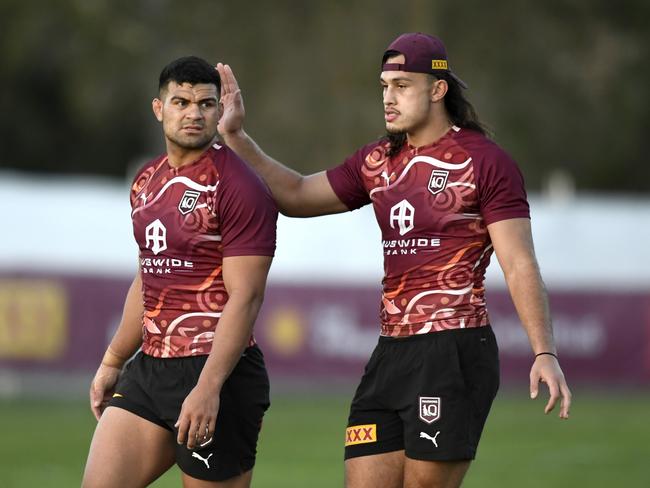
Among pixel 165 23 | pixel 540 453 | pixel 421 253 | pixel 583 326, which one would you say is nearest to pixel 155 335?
pixel 421 253

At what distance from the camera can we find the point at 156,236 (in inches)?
274

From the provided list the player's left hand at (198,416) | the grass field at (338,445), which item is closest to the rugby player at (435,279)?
the player's left hand at (198,416)

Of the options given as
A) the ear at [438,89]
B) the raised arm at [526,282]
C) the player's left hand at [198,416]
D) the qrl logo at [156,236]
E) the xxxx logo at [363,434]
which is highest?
the ear at [438,89]

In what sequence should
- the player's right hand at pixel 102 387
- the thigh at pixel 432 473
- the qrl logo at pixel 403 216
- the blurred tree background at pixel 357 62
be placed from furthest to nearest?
1. the blurred tree background at pixel 357 62
2. the player's right hand at pixel 102 387
3. the qrl logo at pixel 403 216
4. the thigh at pixel 432 473

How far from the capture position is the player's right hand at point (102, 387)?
7453 mm

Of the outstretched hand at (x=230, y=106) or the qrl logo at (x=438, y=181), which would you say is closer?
the qrl logo at (x=438, y=181)

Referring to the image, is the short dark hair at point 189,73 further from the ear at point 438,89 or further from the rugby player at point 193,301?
the ear at point 438,89

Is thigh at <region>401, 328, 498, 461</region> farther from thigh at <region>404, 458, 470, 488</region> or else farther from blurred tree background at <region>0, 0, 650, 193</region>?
blurred tree background at <region>0, 0, 650, 193</region>

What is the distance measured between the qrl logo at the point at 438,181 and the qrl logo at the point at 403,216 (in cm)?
14

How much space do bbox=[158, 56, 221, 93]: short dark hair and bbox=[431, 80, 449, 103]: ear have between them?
3.41 feet

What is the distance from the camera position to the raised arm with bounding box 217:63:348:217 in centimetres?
766

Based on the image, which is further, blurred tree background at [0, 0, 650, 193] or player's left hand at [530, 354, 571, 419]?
blurred tree background at [0, 0, 650, 193]

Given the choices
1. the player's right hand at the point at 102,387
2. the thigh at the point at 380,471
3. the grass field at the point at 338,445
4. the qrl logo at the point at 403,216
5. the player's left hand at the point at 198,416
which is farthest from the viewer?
the grass field at the point at 338,445

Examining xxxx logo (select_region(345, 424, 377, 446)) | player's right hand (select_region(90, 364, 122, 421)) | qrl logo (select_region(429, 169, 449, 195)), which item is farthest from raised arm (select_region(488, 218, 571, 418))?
player's right hand (select_region(90, 364, 122, 421))
